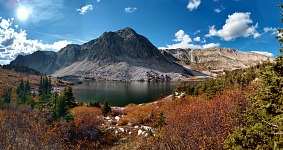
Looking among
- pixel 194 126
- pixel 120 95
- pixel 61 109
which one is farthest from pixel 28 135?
pixel 120 95

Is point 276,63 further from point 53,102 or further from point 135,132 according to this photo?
point 53,102

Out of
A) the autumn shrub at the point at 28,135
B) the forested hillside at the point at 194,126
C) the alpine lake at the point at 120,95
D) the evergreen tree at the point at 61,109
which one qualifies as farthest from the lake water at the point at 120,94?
the autumn shrub at the point at 28,135

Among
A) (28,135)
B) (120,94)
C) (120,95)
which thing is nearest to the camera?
(28,135)

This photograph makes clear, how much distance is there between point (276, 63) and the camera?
819 cm

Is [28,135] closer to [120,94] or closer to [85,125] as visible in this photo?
[85,125]

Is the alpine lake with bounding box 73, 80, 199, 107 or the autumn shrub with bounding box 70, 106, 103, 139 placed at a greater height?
the autumn shrub with bounding box 70, 106, 103, 139

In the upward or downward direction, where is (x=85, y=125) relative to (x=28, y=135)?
downward

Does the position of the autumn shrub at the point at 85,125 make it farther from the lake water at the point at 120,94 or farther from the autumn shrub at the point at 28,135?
the lake water at the point at 120,94

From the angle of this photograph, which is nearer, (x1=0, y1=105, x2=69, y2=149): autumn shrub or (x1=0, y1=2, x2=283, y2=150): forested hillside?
(x1=0, y1=2, x2=283, y2=150): forested hillside

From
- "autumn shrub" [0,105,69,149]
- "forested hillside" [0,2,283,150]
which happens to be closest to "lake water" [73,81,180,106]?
"forested hillside" [0,2,283,150]

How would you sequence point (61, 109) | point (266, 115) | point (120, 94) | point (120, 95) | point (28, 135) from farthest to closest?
1. point (120, 94)
2. point (120, 95)
3. point (61, 109)
4. point (28, 135)
5. point (266, 115)

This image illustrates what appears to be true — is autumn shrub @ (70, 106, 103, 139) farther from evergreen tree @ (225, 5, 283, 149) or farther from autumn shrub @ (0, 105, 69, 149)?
evergreen tree @ (225, 5, 283, 149)

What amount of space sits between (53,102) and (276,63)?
2885 cm

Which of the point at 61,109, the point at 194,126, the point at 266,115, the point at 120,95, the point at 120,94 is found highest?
the point at 266,115
